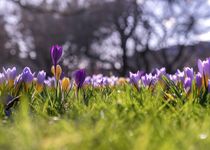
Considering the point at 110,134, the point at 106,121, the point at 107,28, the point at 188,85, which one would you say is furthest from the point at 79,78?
the point at 107,28

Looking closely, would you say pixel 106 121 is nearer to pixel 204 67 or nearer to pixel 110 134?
Result: pixel 110 134

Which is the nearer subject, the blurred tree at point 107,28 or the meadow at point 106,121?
the meadow at point 106,121

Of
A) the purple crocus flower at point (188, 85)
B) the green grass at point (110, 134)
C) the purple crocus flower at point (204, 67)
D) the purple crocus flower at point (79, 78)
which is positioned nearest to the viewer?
the green grass at point (110, 134)

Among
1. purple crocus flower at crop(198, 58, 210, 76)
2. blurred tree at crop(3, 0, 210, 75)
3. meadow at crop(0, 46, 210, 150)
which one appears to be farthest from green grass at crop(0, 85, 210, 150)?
blurred tree at crop(3, 0, 210, 75)

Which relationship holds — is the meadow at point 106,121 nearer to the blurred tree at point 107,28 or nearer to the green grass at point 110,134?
the green grass at point 110,134

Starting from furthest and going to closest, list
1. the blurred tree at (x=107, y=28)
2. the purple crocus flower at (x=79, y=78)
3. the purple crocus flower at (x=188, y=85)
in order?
the blurred tree at (x=107, y=28)
the purple crocus flower at (x=79, y=78)
the purple crocus flower at (x=188, y=85)

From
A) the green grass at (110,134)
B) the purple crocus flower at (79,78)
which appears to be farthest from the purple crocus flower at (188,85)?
the purple crocus flower at (79,78)

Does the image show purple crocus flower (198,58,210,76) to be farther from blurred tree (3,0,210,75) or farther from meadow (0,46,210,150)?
blurred tree (3,0,210,75)

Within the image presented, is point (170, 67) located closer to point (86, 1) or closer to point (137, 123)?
point (86, 1)

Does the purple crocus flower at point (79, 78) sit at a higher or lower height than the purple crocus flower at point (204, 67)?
lower

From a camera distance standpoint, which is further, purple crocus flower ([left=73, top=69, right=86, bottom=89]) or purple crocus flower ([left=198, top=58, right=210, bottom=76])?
purple crocus flower ([left=73, top=69, right=86, bottom=89])

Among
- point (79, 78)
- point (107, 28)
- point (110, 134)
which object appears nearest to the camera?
point (110, 134)
